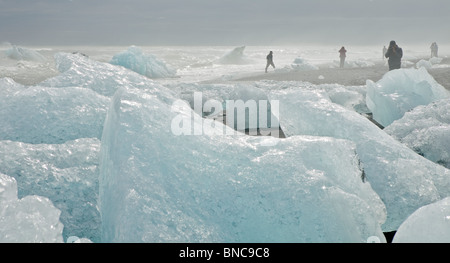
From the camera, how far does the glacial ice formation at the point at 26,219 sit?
169 cm

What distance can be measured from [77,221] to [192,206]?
712 millimetres

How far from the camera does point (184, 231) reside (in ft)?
6.07

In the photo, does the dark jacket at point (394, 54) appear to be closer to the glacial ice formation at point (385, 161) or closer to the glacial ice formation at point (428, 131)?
the glacial ice formation at point (428, 131)

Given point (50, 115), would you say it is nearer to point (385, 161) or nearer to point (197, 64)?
point (385, 161)

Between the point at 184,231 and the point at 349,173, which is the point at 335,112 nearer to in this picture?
the point at 349,173

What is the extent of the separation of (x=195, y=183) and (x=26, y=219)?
0.82 metres

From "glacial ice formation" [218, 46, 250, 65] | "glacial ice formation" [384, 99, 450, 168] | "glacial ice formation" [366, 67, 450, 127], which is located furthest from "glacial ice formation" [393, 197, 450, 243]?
"glacial ice formation" [218, 46, 250, 65]

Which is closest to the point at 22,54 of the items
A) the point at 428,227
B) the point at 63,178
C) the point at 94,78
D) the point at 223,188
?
the point at 94,78

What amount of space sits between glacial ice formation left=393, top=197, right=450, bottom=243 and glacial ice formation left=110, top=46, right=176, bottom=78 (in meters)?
14.8

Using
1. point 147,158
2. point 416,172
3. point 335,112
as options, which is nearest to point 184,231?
point 147,158

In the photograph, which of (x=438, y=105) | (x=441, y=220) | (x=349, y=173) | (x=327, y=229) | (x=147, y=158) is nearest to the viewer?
(x=441, y=220)

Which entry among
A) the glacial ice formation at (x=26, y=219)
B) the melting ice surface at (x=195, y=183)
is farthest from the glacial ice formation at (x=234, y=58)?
the glacial ice formation at (x=26, y=219)

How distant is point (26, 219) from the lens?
175 cm
